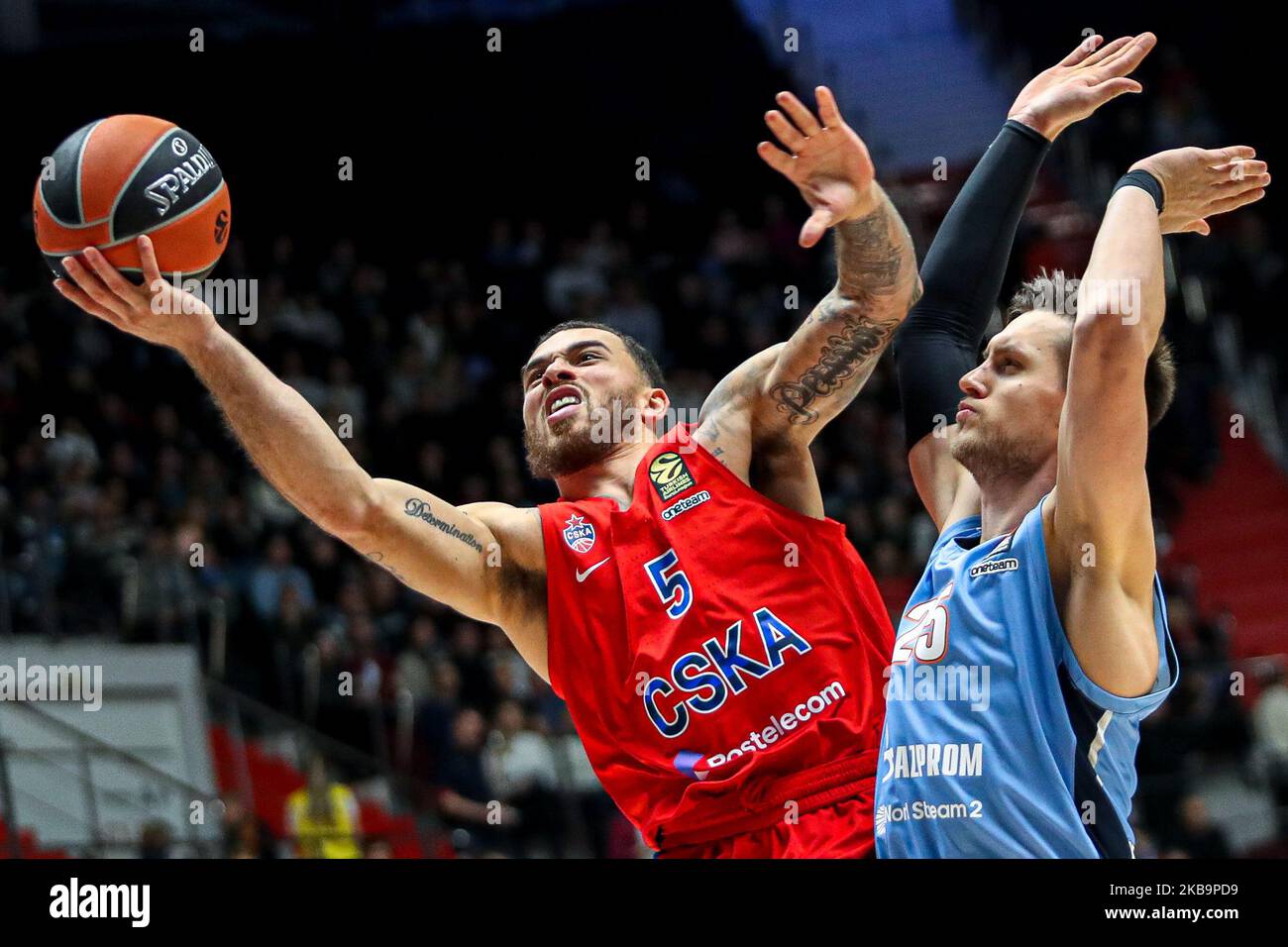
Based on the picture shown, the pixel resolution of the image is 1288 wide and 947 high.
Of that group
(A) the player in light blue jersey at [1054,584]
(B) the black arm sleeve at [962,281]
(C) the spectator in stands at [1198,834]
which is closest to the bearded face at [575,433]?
(B) the black arm sleeve at [962,281]

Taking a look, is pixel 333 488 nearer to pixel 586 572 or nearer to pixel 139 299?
pixel 139 299

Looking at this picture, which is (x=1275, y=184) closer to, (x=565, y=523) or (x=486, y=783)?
A: (x=486, y=783)

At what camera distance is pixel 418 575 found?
13.4 ft

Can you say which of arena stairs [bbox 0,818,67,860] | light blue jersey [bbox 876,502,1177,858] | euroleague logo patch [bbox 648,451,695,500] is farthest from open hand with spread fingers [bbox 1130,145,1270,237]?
arena stairs [bbox 0,818,67,860]

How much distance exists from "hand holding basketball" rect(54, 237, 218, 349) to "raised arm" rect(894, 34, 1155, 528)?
191 cm

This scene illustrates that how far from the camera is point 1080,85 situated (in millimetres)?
4070

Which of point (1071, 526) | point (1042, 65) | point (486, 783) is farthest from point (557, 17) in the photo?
point (1071, 526)

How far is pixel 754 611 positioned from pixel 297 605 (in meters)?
7.17

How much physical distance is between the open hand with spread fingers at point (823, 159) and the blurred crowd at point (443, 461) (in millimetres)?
6135

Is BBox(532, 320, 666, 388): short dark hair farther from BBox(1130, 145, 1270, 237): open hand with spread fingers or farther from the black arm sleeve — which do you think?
BBox(1130, 145, 1270, 237): open hand with spread fingers

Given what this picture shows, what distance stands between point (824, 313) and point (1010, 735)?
136 centimetres

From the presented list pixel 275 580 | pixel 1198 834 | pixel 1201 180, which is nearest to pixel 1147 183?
pixel 1201 180

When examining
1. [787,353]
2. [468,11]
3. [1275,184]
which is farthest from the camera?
[468,11]

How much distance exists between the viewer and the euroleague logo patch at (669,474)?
4367 mm
